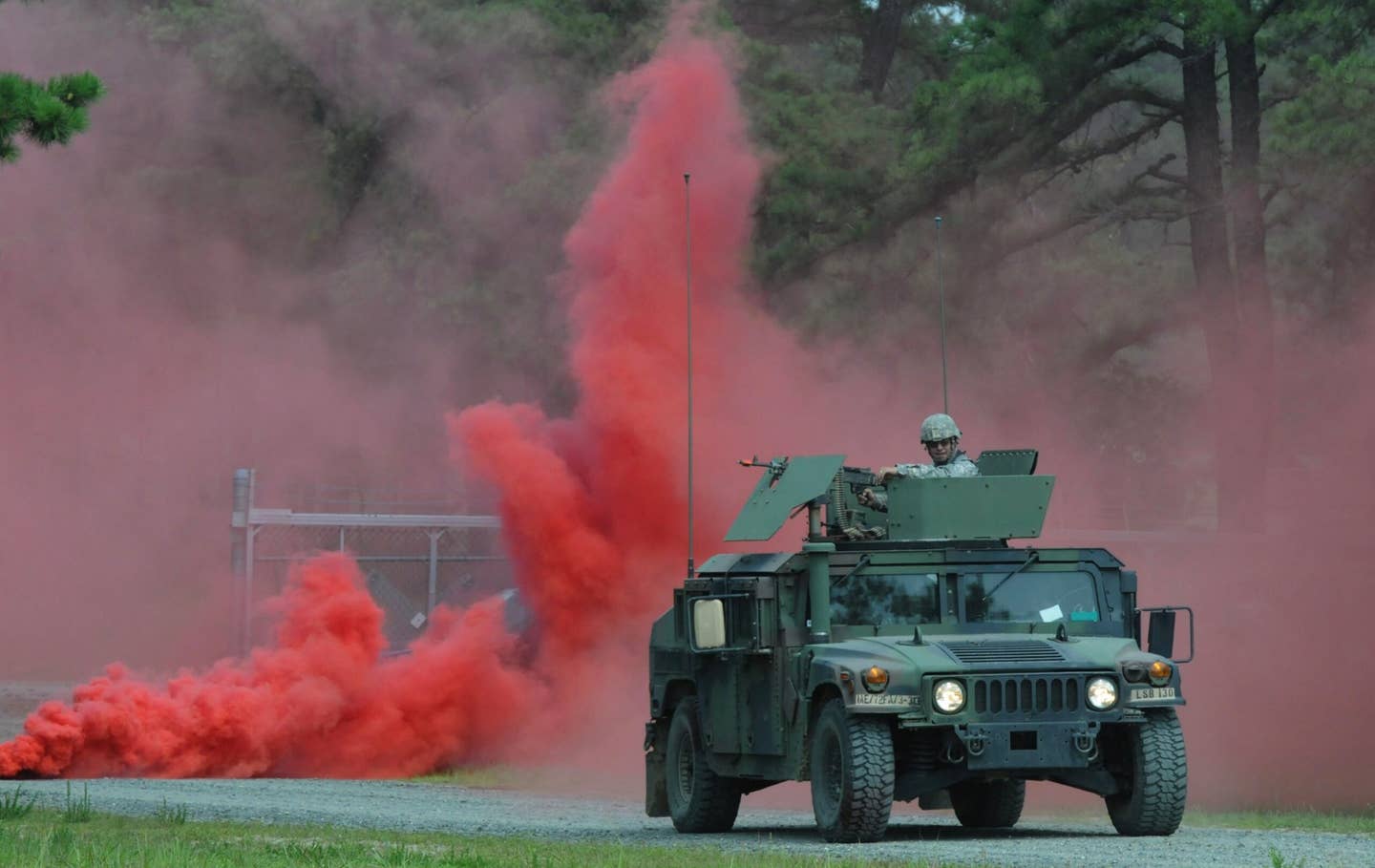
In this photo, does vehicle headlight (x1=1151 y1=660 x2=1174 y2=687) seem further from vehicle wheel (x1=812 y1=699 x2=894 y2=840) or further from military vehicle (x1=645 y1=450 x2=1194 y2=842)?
vehicle wheel (x1=812 y1=699 x2=894 y2=840)

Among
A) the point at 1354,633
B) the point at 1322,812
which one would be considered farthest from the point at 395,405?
the point at 1322,812

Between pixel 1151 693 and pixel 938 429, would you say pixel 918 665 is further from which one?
pixel 938 429

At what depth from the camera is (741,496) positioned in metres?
30.0

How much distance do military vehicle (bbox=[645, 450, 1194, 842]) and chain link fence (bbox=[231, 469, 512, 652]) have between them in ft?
42.5

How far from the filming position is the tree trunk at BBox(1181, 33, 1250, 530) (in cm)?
3353

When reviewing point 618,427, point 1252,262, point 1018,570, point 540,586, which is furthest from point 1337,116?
point 1018,570

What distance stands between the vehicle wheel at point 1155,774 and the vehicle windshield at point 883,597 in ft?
5.50

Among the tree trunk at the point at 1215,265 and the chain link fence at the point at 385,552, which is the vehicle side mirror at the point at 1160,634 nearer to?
the chain link fence at the point at 385,552

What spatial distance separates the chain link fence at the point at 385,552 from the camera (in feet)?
100

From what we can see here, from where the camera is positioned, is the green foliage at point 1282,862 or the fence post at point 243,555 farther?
the fence post at point 243,555

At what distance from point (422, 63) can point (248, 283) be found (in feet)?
22.4

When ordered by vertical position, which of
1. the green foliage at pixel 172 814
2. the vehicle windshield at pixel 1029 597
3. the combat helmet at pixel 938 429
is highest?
the combat helmet at pixel 938 429

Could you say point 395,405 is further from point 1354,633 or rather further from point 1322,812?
point 1322,812

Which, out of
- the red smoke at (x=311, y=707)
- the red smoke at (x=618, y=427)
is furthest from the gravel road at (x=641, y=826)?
the red smoke at (x=618, y=427)
